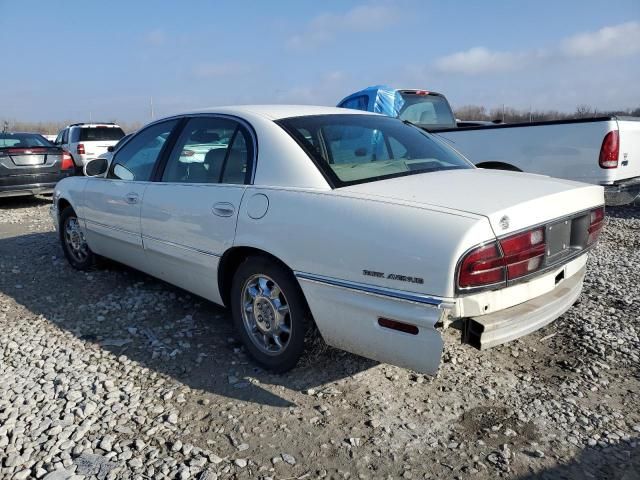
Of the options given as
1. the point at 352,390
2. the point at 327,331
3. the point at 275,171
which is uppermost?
the point at 275,171

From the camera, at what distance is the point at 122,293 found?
457 centimetres

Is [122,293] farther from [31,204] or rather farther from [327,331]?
[31,204]

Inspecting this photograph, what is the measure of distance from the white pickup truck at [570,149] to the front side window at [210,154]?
4401 mm

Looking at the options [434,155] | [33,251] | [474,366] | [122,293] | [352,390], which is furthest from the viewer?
[33,251]

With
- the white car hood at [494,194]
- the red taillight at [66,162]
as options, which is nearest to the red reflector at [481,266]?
the white car hood at [494,194]

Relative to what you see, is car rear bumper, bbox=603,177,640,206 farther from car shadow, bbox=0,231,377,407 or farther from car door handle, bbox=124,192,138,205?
car door handle, bbox=124,192,138,205

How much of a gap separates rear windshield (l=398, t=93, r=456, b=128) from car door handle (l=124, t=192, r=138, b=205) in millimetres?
6036

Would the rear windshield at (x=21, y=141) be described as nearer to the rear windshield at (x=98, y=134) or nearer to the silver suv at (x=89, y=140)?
the silver suv at (x=89, y=140)

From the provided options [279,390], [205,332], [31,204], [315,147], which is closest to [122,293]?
[205,332]

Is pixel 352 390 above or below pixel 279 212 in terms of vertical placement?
below

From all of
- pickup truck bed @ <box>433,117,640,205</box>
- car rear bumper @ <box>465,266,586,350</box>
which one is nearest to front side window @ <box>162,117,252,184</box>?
car rear bumper @ <box>465,266,586,350</box>

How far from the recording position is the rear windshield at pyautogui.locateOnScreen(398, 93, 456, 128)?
9211 mm

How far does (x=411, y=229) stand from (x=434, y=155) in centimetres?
127

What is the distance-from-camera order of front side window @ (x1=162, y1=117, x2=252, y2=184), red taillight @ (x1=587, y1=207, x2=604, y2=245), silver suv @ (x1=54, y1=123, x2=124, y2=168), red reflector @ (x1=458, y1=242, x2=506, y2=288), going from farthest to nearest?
silver suv @ (x1=54, y1=123, x2=124, y2=168)
front side window @ (x1=162, y1=117, x2=252, y2=184)
red taillight @ (x1=587, y1=207, x2=604, y2=245)
red reflector @ (x1=458, y1=242, x2=506, y2=288)
